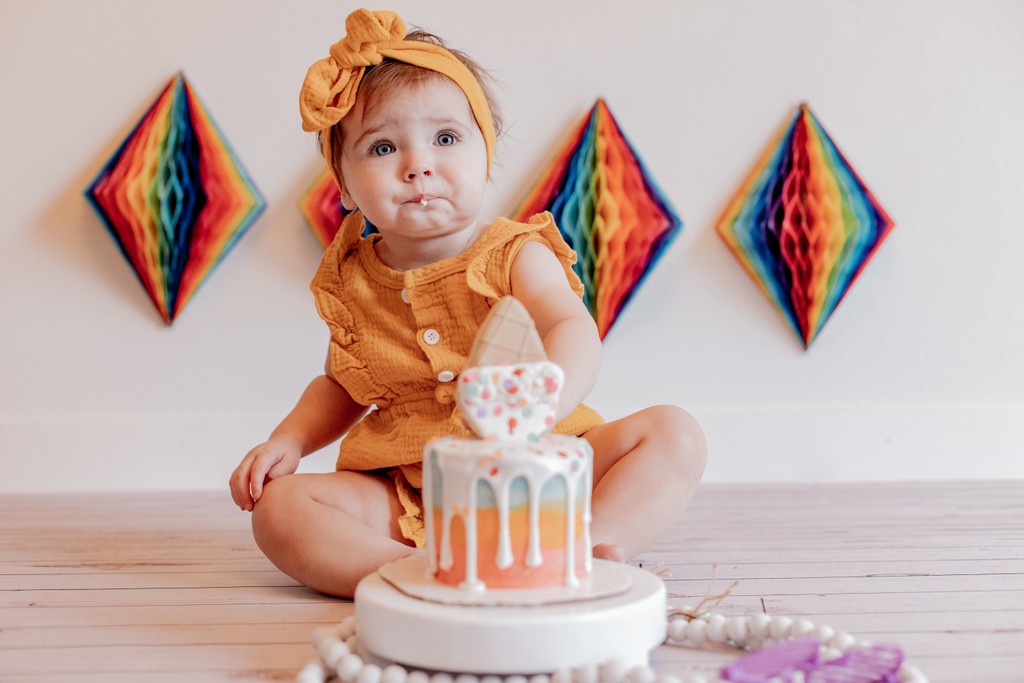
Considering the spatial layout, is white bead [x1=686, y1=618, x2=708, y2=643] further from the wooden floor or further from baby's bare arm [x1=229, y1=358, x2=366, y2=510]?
baby's bare arm [x1=229, y1=358, x2=366, y2=510]

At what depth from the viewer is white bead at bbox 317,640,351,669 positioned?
758 millimetres

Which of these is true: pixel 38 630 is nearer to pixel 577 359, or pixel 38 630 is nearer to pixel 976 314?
pixel 577 359

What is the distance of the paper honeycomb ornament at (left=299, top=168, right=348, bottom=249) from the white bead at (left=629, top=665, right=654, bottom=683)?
1.18 meters

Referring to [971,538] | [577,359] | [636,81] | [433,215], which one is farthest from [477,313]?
[636,81]

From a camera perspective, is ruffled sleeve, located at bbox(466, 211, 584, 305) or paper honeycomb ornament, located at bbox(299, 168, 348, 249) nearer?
ruffled sleeve, located at bbox(466, 211, 584, 305)

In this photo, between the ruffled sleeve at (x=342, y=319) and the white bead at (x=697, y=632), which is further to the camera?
the ruffled sleeve at (x=342, y=319)

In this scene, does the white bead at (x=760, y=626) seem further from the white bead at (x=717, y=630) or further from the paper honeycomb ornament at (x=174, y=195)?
the paper honeycomb ornament at (x=174, y=195)

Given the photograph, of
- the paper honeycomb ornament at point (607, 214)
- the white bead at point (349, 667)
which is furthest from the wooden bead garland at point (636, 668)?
the paper honeycomb ornament at point (607, 214)

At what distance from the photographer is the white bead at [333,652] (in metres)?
0.76

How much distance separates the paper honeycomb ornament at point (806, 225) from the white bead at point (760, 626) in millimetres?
1033

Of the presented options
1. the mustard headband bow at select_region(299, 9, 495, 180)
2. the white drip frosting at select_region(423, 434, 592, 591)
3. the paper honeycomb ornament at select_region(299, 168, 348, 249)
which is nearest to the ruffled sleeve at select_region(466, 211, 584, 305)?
the mustard headband bow at select_region(299, 9, 495, 180)

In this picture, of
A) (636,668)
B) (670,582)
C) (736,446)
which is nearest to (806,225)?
(736,446)

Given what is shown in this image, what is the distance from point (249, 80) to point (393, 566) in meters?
1.18

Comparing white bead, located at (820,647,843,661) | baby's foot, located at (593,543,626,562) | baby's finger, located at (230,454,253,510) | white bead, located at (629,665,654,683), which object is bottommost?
white bead, located at (629,665,654,683)
